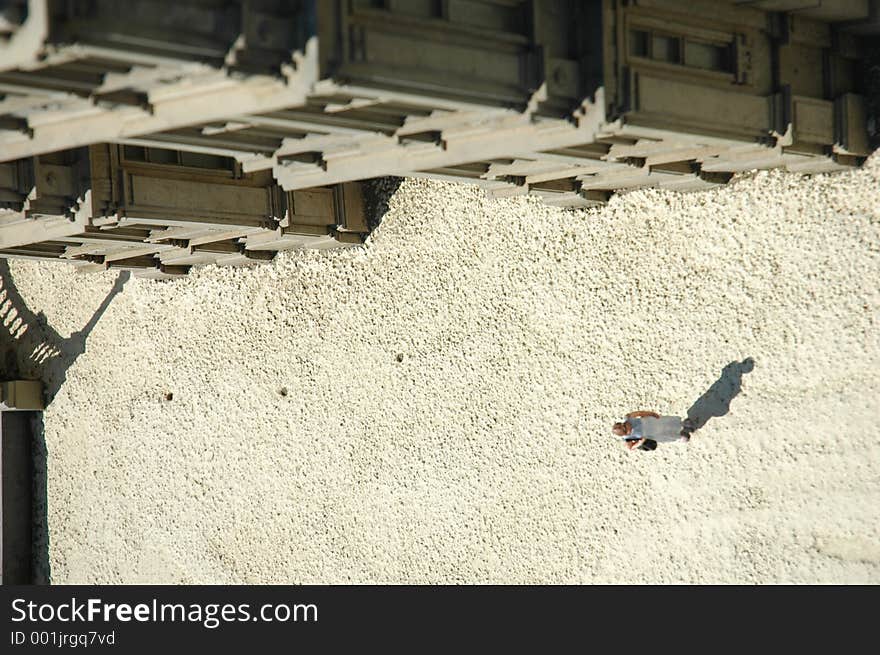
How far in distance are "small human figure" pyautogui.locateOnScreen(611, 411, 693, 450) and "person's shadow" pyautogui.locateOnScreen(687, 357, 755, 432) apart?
14 centimetres

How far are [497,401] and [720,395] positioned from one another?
380 cm

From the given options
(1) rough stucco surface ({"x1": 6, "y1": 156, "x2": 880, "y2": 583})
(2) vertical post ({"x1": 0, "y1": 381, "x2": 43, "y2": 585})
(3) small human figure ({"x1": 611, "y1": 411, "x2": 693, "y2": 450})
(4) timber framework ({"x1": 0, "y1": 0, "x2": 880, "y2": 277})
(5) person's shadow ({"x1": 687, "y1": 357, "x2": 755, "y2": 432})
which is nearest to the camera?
(4) timber framework ({"x1": 0, "y1": 0, "x2": 880, "y2": 277})

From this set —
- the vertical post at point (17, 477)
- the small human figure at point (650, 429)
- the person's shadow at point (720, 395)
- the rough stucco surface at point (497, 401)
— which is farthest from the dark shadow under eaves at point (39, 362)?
the person's shadow at point (720, 395)

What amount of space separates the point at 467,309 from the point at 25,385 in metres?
12.1

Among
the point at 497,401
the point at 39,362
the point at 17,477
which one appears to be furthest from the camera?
the point at 39,362

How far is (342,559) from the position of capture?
2148cm

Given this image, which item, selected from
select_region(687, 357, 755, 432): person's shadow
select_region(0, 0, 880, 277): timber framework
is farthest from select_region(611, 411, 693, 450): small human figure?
select_region(0, 0, 880, 277): timber framework

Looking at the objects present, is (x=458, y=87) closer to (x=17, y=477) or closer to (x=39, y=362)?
(x=39, y=362)

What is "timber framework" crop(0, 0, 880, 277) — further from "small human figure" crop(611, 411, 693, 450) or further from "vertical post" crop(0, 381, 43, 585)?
"vertical post" crop(0, 381, 43, 585)

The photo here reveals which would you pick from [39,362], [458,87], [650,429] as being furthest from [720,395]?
[39,362]

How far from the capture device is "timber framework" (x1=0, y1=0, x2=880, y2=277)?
39.7 feet

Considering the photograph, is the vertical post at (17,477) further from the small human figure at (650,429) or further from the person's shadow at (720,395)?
the person's shadow at (720,395)

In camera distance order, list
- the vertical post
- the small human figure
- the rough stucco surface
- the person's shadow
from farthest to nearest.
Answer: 1. the vertical post
2. the small human figure
3. the person's shadow
4. the rough stucco surface

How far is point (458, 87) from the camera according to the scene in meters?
12.9
